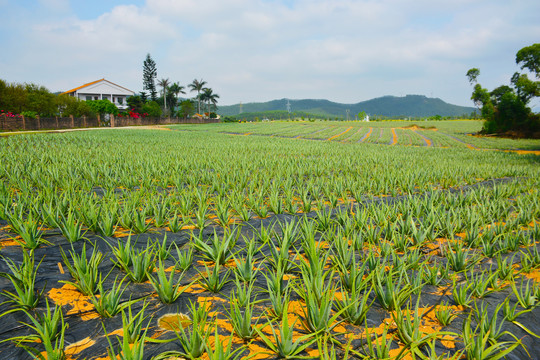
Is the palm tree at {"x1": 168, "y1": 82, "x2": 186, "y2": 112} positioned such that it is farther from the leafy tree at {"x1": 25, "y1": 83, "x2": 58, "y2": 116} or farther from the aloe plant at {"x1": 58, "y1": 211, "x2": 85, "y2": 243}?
the aloe plant at {"x1": 58, "y1": 211, "x2": 85, "y2": 243}

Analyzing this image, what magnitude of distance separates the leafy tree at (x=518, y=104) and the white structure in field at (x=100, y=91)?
195ft

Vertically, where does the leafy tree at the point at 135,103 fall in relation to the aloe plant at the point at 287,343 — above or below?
above

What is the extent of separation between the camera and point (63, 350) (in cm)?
154

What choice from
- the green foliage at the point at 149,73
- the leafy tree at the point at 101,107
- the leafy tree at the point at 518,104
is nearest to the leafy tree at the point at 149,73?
the green foliage at the point at 149,73

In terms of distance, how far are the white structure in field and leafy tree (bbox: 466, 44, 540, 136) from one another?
59.5 m

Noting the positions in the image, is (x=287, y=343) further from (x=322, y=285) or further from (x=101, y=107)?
(x=101, y=107)

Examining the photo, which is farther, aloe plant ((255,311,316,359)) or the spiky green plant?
the spiky green plant

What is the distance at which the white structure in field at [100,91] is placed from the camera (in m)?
57.5

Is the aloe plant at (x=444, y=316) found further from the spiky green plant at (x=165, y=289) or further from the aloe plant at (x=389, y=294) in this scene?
the spiky green plant at (x=165, y=289)

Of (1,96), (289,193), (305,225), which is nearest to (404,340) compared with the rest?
(305,225)

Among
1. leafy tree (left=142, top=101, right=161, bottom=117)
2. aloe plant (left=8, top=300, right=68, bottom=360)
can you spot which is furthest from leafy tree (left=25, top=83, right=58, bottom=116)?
aloe plant (left=8, top=300, right=68, bottom=360)

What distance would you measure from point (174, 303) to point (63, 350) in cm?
67

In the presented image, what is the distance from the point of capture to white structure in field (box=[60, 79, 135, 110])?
57.5 meters

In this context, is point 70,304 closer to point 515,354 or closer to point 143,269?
point 143,269
